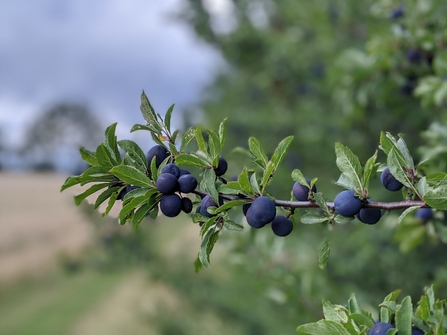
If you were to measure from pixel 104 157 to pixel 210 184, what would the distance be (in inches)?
6.5

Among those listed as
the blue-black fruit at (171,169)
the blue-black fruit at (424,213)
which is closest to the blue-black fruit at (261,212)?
the blue-black fruit at (171,169)

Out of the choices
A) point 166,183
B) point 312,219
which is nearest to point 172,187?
point 166,183

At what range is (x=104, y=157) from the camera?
2.15 ft

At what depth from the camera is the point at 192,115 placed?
700 cm

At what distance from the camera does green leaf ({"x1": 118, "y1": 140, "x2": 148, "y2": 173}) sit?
68cm

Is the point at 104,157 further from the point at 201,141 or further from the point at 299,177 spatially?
the point at 299,177

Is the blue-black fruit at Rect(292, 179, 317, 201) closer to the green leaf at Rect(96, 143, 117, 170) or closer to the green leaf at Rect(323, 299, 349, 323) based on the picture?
the green leaf at Rect(323, 299, 349, 323)

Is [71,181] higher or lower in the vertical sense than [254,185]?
higher

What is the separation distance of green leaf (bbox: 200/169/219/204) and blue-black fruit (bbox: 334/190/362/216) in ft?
0.57

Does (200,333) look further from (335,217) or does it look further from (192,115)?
(192,115)

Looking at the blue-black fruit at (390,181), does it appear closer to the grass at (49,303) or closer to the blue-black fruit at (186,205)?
the blue-black fruit at (186,205)

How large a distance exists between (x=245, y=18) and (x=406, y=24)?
350cm

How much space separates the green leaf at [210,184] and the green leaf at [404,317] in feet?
0.98

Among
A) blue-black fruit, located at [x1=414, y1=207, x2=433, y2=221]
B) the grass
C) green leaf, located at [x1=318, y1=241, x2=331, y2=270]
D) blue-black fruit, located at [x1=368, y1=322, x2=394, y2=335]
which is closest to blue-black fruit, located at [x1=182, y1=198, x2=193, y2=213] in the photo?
green leaf, located at [x1=318, y1=241, x2=331, y2=270]
